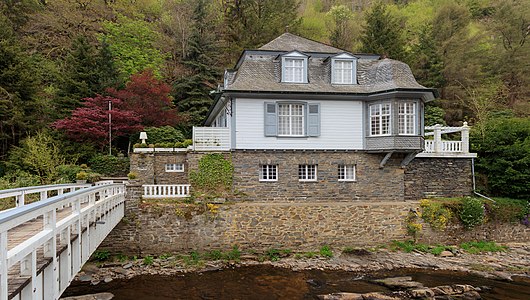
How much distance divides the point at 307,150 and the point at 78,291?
11263 mm

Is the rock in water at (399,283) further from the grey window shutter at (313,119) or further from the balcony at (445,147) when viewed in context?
the balcony at (445,147)

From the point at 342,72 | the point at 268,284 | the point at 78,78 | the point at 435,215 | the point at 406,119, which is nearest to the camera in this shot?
the point at 268,284

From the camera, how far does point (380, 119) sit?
1694 cm

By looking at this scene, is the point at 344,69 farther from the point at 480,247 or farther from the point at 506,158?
the point at 480,247

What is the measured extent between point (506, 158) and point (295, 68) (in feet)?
41.8

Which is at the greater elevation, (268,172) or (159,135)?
(159,135)

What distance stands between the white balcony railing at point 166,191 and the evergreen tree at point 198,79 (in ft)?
40.4

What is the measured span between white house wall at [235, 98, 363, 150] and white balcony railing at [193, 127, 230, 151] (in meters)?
0.61

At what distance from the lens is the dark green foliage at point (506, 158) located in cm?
1784

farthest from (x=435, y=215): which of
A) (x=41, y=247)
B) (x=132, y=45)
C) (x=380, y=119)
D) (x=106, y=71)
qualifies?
(x=132, y=45)

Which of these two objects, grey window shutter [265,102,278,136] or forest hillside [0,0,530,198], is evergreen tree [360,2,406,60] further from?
grey window shutter [265,102,278,136]

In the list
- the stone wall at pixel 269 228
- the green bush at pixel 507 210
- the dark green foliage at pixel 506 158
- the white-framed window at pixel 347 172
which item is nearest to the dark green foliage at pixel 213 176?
the stone wall at pixel 269 228

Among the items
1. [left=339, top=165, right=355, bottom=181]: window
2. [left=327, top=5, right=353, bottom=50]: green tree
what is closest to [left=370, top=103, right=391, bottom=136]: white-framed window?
[left=339, top=165, right=355, bottom=181]: window

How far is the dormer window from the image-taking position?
17422 mm
